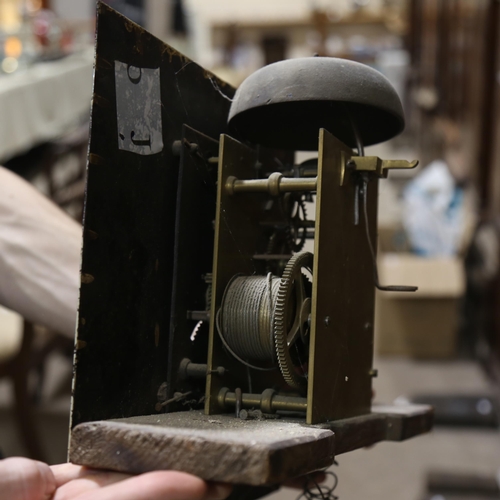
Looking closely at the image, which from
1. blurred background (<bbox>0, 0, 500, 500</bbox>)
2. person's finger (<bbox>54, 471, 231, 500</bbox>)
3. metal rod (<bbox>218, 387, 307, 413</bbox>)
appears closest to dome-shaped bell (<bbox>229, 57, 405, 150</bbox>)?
blurred background (<bbox>0, 0, 500, 500</bbox>)

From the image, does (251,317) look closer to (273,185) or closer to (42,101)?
(273,185)

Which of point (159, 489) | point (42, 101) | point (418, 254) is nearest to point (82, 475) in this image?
point (159, 489)

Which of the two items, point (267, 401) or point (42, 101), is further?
point (42, 101)

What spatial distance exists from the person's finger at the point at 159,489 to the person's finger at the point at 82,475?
0.05 meters

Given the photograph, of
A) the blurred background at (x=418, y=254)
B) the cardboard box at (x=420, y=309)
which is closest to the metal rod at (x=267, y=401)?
the blurred background at (x=418, y=254)

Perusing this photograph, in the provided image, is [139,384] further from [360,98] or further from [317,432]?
[360,98]

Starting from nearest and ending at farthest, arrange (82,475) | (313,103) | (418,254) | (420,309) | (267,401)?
(82,475) < (267,401) < (313,103) < (420,309) < (418,254)

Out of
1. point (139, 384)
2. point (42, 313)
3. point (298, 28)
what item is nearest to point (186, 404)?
point (139, 384)

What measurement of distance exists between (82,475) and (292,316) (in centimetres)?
38

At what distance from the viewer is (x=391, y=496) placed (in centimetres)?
217

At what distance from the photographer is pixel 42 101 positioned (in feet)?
10.1

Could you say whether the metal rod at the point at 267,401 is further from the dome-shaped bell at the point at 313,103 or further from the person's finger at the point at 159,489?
the dome-shaped bell at the point at 313,103

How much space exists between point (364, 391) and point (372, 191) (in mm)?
377

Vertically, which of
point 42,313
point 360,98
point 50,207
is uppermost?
point 360,98
